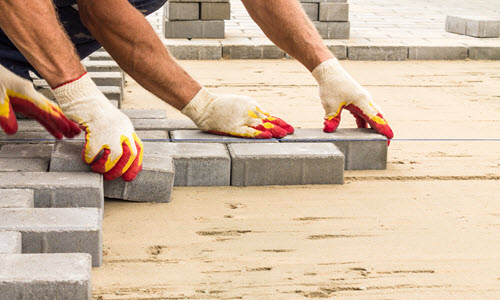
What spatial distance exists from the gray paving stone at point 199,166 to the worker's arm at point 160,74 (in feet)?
0.65

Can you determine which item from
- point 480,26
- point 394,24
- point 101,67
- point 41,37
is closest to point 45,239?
point 41,37

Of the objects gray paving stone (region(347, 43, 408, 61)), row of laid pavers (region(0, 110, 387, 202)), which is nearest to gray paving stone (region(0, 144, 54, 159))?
row of laid pavers (region(0, 110, 387, 202))

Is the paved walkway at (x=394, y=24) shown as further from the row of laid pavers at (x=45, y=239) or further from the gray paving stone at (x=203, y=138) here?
the row of laid pavers at (x=45, y=239)

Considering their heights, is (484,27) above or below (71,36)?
below

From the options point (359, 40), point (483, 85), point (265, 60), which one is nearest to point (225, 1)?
point (265, 60)

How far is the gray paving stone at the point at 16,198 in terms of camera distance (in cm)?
184

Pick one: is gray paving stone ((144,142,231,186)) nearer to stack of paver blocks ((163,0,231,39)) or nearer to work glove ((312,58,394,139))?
work glove ((312,58,394,139))

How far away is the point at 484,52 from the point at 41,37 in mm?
4351

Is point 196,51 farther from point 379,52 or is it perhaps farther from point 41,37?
point 41,37

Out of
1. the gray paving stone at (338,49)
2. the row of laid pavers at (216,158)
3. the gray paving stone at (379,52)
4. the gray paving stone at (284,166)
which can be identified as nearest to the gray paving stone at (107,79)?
the row of laid pavers at (216,158)

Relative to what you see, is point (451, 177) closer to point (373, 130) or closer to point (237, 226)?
point (373, 130)

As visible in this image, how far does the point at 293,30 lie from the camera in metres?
2.73

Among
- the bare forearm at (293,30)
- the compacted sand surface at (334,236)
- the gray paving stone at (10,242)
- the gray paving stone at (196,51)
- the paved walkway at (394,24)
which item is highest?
the bare forearm at (293,30)

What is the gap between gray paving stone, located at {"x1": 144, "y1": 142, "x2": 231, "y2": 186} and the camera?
233 centimetres
